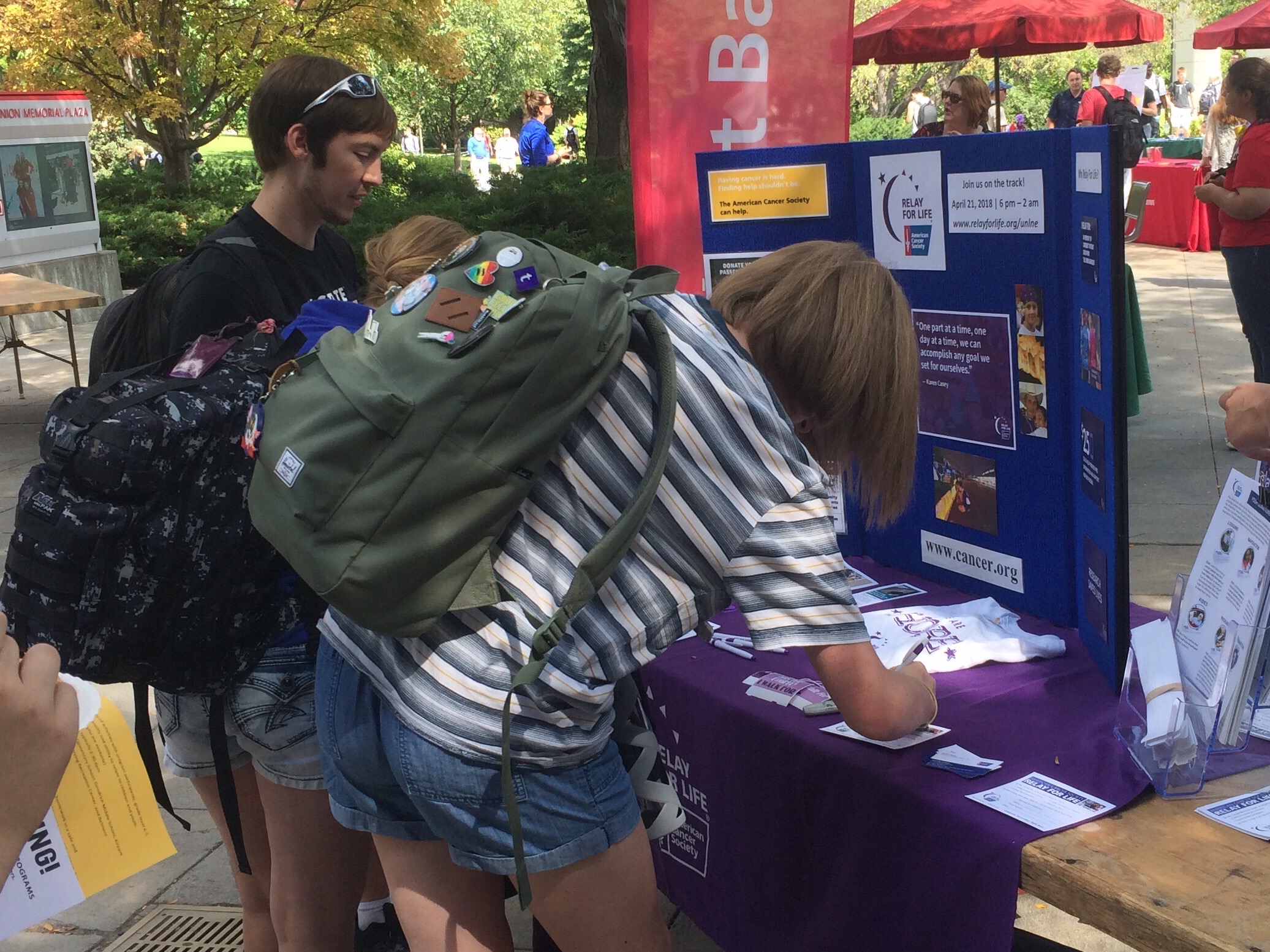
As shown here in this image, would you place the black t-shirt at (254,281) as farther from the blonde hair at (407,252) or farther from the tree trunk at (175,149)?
the tree trunk at (175,149)

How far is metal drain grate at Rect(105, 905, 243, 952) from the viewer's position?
2971mm

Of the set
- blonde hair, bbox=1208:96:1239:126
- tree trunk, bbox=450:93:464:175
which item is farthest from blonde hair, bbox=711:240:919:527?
tree trunk, bbox=450:93:464:175

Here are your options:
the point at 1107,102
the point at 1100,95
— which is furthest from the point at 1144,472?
the point at 1100,95

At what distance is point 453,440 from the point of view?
1337mm

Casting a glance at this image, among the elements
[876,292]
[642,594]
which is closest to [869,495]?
[876,292]

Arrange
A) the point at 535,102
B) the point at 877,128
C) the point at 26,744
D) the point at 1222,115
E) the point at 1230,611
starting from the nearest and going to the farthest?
1. the point at 26,744
2. the point at 1230,611
3. the point at 1222,115
4. the point at 535,102
5. the point at 877,128

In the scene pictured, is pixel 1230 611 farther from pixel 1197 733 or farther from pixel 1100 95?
pixel 1100 95

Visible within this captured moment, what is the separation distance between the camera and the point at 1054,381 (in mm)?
2141

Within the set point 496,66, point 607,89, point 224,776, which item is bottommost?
point 224,776

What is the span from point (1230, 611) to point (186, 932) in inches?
101

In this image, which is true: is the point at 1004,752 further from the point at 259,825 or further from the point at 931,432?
the point at 259,825

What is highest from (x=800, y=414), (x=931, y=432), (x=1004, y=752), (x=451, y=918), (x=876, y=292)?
(x=876, y=292)

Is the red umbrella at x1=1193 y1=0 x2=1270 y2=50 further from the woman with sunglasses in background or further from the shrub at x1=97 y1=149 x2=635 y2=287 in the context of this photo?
the shrub at x1=97 y1=149 x2=635 y2=287

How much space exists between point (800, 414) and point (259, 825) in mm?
1387
